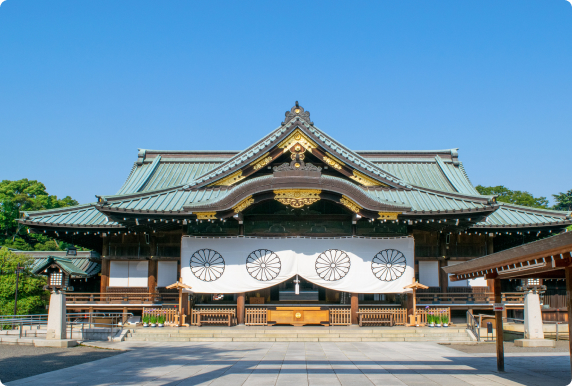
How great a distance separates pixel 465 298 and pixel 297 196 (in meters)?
8.96

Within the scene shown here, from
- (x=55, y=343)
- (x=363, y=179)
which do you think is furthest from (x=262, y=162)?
(x=55, y=343)

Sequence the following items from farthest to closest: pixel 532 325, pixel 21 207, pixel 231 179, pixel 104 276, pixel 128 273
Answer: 1. pixel 21 207
2. pixel 128 273
3. pixel 104 276
4. pixel 231 179
5. pixel 532 325

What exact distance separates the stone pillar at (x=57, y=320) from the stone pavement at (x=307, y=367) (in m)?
1.44

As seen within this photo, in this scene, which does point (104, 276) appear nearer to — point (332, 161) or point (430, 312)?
point (332, 161)

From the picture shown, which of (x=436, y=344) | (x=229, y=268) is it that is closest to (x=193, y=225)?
(x=229, y=268)

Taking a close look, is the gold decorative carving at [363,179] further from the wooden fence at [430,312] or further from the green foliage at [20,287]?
the green foliage at [20,287]

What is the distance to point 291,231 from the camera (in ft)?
63.2

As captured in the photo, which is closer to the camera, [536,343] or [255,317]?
[536,343]

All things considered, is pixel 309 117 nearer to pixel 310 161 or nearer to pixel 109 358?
pixel 310 161

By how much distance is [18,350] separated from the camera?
14.2 meters

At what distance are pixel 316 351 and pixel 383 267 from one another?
587 cm

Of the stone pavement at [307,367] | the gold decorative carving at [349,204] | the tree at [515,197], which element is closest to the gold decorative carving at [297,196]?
the gold decorative carving at [349,204]

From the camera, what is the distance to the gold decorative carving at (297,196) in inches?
712

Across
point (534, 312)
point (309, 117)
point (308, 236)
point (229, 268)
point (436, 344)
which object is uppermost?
point (309, 117)
